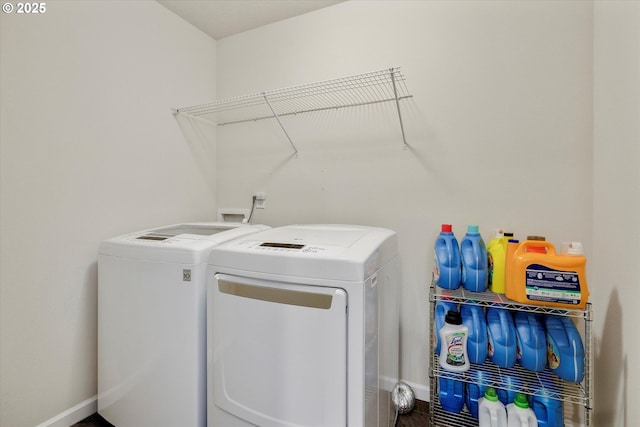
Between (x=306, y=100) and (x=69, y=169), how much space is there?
1399 millimetres

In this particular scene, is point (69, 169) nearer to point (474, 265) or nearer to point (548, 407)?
point (474, 265)

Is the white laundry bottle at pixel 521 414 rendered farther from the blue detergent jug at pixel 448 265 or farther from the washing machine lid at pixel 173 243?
the washing machine lid at pixel 173 243

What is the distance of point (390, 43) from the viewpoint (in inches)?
71.9

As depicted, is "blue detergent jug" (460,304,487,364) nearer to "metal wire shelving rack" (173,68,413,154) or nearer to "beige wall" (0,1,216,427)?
"metal wire shelving rack" (173,68,413,154)

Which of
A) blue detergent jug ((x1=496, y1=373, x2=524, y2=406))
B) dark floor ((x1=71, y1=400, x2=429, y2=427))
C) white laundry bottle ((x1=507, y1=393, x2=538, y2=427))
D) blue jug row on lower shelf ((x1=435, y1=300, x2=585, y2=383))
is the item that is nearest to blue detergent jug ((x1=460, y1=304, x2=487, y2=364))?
blue jug row on lower shelf ((x1=435, y1=300, x2=585, y2=383))

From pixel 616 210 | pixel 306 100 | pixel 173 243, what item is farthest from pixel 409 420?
pixel 306 100

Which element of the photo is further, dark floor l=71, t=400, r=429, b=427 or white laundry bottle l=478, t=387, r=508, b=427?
dark floor l=71, t=400, r=429, b=427

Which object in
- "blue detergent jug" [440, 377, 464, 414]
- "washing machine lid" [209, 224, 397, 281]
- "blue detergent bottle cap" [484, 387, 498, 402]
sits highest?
"washing machine lid" [209, 224, 397, 281]

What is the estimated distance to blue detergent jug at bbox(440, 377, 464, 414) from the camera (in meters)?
1.44

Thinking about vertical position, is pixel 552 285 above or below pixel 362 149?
below

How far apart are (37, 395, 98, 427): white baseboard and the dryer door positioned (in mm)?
908

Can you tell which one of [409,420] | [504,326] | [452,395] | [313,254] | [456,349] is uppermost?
[313,254]

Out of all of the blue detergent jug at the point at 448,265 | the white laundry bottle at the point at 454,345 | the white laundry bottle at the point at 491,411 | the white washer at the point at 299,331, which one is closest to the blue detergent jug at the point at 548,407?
the white laundry bottle at the point at 491,411

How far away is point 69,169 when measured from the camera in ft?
5.00
